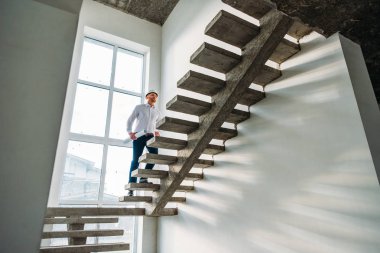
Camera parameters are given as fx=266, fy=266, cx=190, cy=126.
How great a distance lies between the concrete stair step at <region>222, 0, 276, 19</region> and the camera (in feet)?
7.80

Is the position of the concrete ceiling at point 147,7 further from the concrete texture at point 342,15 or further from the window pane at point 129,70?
the concrete texture at point 342,15

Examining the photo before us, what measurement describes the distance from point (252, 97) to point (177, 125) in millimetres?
986

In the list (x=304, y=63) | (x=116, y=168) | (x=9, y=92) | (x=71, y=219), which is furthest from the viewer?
(x=116, y=168)

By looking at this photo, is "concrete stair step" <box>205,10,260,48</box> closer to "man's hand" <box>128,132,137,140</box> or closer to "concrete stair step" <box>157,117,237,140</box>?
"concrete stair step" <box>157,117,237,140</box>

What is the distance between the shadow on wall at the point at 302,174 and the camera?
2193 millimetres

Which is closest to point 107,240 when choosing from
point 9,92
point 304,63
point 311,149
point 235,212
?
point 235,212

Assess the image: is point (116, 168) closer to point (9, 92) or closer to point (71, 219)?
point (71, 219)

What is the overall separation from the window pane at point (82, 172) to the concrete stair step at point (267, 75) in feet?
11.8

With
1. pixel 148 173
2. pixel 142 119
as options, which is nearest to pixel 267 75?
pixel 148 173

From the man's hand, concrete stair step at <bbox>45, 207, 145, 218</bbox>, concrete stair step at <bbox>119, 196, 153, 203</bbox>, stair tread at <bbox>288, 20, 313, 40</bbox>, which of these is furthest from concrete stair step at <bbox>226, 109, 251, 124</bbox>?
concrete stair step at <bbox>45, 207, 145, 218</bbox>

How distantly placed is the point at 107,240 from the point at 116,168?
1362 millimetres

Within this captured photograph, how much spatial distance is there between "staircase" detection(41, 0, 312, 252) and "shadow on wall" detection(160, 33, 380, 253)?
22 cm

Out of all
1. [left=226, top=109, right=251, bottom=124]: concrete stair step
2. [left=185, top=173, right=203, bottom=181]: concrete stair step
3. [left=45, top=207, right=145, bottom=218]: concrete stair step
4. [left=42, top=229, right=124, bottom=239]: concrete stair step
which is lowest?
[left=42, top=229, right=124, bottom=239]: concrete stair step

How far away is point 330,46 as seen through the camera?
103 inches
